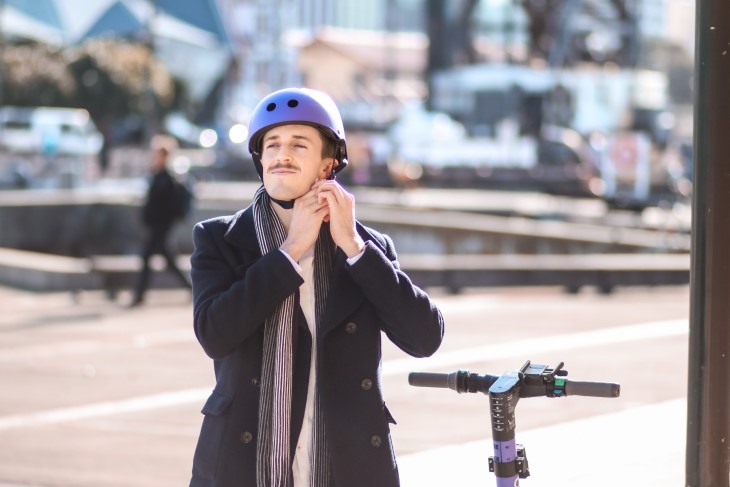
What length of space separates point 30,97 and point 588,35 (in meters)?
30.2

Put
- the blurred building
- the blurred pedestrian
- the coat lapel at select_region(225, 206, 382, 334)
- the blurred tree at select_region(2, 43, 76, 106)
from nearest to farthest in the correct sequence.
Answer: the coat lapel at select_region(225, 206, 382, 334) → the blurred pedestrian → the blurred tree at select_region(2, 43, 76, 106) → the blurred building

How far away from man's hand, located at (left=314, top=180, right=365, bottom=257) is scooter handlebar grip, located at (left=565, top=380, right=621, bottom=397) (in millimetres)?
575

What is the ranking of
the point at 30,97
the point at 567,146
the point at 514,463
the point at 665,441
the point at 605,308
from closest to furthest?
the point at 514,463
the point at 665,441
the point at 605,308
the point at 567,146
the point at 30,97

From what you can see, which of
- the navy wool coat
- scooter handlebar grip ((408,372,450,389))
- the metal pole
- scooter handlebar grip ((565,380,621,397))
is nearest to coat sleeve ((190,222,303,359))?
the navy wool coat

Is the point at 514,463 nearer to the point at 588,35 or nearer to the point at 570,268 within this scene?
the point at 570,268

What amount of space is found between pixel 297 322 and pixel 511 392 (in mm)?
539

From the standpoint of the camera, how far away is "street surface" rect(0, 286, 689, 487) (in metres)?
7.33

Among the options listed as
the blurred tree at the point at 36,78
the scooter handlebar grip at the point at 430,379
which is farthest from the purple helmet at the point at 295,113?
the blurred tree at the point at 36,78

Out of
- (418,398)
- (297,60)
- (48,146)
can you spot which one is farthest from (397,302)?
(297,60)

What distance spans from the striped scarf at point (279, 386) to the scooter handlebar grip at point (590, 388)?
572mm

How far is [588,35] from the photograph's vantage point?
80.2 meters

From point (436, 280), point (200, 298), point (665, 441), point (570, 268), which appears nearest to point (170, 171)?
point (436, 280)

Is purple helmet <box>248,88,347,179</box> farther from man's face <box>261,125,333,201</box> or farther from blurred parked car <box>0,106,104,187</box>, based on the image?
blurred parked car <box>0,106,104,187</box>

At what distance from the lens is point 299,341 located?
341 centimetres
